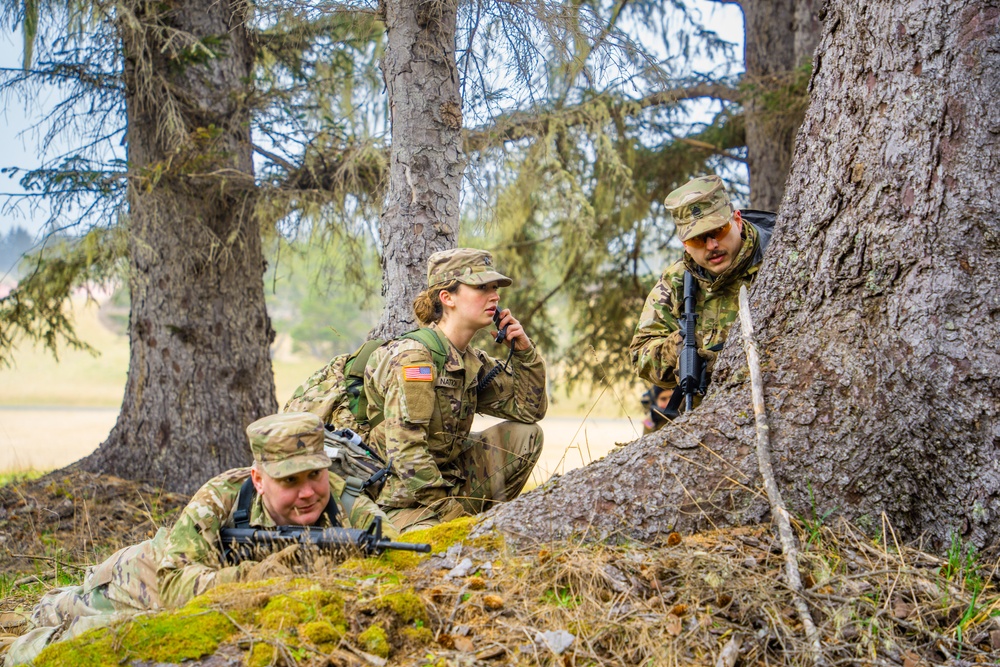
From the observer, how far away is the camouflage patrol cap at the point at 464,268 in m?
4.63

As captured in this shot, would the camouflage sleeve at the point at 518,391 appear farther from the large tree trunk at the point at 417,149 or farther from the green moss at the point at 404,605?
the green moss at the point at 404,605

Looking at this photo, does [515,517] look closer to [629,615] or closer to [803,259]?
[629,615]

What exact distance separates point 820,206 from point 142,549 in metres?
3.17

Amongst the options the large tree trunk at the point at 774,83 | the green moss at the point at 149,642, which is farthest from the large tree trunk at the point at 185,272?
the large tree trunk at the point at 774,83

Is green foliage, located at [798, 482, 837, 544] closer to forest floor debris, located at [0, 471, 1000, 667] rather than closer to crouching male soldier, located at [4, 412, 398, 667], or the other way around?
forest floor debris, located at [0, 471, 1000, 667]

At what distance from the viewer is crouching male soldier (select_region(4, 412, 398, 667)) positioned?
3258 mm

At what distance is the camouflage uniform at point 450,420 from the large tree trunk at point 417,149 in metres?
0.53

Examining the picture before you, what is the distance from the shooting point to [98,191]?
275 inches

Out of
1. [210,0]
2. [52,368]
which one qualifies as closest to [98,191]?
[210,0]

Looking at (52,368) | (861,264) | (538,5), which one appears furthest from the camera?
(52,368)

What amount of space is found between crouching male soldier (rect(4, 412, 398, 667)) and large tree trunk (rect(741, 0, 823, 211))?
6.51 meters

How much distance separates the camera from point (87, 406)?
38.2 m

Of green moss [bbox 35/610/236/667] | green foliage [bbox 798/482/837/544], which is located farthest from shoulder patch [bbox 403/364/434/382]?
green foliage [bbox 798/482/837/544]

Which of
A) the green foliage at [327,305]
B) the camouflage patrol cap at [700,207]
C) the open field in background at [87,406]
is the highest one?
the camouflage patrol cap at [700,207]
